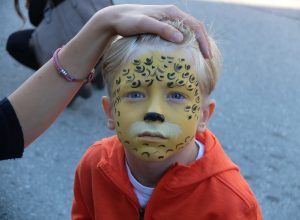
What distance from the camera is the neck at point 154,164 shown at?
5.45 feet

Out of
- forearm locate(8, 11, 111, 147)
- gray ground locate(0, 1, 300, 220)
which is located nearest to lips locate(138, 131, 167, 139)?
forearm locate(8, 11, 111, 147)

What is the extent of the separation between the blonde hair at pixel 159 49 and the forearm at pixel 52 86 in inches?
1.8

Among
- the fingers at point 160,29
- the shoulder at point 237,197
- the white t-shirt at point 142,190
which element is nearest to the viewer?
the fingers at point 160,29

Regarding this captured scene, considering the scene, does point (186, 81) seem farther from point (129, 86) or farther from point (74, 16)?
point (74, 16)

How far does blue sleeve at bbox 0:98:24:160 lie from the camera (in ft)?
5.82

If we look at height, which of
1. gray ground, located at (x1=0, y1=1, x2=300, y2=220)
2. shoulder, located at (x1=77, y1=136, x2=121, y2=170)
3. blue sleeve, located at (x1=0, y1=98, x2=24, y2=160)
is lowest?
gray ground, located at (x1=0, y1=1, x2=300, y2=220)

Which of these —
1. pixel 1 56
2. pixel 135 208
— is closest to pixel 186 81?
pixel 135 208

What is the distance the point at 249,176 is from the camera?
3273mm

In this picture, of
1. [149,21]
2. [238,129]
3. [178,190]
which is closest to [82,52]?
[149,21]

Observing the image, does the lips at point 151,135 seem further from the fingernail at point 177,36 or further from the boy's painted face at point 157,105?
the fingernail at point 177,36

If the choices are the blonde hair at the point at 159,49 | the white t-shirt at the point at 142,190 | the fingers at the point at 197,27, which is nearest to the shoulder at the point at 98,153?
the white t-shirt at the point at 142,190

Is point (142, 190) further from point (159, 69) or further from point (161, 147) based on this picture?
point (159, 69)

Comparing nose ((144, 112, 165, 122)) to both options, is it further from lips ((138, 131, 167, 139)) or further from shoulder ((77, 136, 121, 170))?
shoulder ((77, 136, 121, 170))

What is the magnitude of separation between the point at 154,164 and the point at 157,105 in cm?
27
